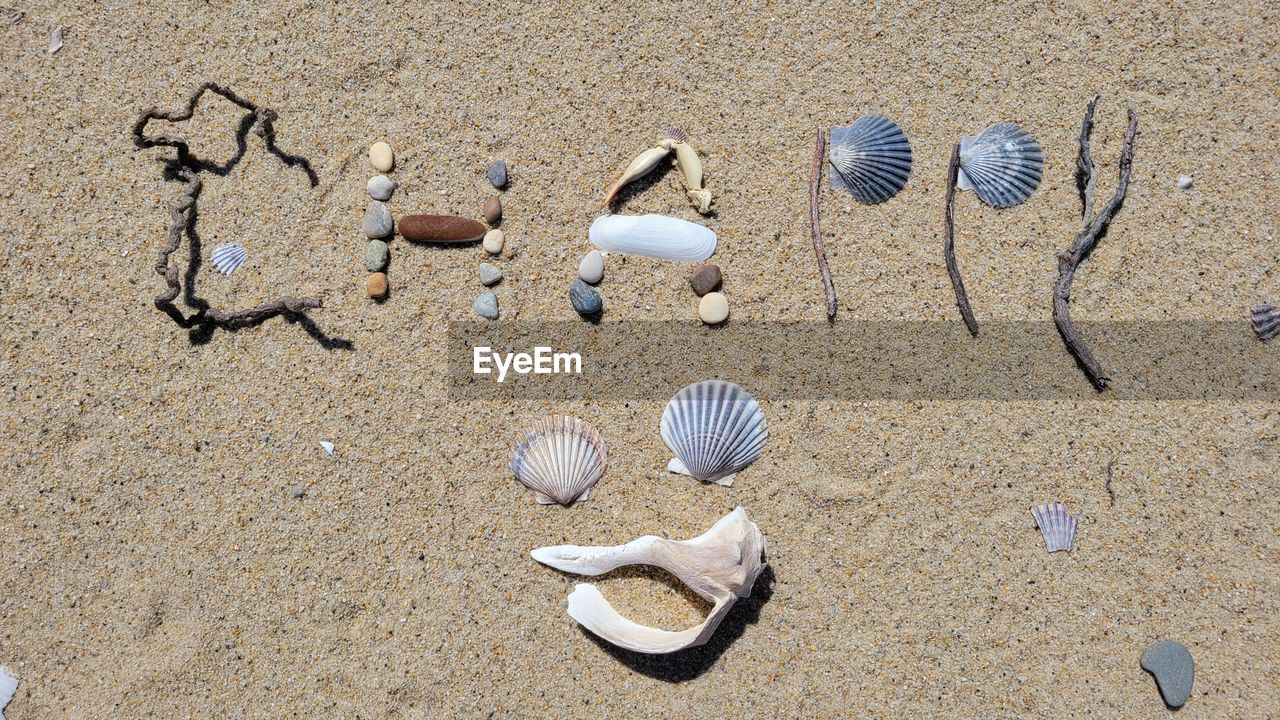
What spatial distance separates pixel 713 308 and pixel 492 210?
2.75 feet

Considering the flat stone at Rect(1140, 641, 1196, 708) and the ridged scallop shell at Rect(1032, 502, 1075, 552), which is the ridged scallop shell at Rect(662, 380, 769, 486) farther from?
the flat stone at Rect(1140, 641, 1196, 708)

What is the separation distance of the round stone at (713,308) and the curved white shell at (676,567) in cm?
64

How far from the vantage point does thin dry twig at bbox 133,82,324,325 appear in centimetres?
217

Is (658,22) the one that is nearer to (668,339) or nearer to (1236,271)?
(668,339)

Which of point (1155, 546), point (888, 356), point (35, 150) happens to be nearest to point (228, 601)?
point (35, 150)

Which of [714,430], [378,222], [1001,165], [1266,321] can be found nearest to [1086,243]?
[1001,165]

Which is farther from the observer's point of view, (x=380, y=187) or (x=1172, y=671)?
(x=380, y=187)

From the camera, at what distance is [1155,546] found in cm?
221

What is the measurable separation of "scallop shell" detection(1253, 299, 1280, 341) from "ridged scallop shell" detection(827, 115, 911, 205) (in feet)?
4.17

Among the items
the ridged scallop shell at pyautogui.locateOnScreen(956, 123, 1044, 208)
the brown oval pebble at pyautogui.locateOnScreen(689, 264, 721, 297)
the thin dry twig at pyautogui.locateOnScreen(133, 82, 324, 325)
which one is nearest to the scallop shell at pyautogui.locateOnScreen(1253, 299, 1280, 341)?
the ridged scallop shell at pyautogui.locateOnScreen(956, 123, 1044, 208)

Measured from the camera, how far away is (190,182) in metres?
2.33

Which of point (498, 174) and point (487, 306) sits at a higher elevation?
point (498, 174)

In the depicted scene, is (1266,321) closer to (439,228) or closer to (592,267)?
(592,267)

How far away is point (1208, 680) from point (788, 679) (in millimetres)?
1376
